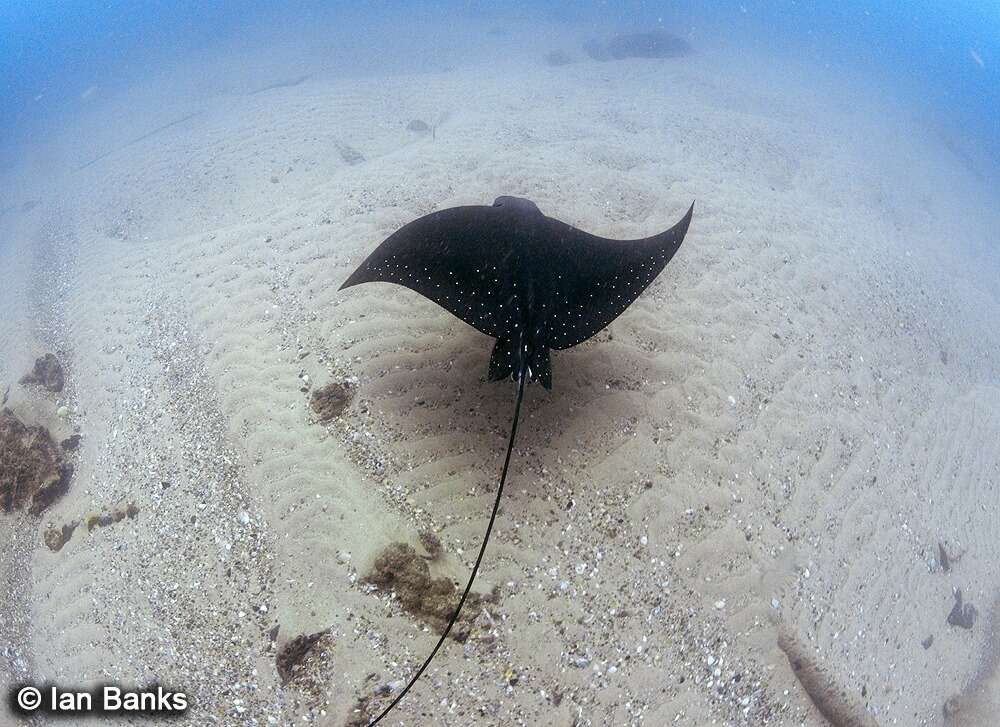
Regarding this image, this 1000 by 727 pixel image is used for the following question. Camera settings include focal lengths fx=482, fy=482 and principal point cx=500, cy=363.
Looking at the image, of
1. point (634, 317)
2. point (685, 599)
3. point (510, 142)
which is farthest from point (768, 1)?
point (685, 599)

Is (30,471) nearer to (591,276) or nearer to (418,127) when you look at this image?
(591,276)

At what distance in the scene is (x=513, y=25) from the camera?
2700 centimetres

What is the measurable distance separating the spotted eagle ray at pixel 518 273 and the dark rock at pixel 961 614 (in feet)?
15.3

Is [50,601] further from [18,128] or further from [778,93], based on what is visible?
[18,128]

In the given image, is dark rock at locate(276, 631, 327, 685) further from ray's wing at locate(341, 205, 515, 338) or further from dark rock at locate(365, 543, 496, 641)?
ray's wing at locate(341, 205, 515, 338)

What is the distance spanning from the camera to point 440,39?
78.9 ft

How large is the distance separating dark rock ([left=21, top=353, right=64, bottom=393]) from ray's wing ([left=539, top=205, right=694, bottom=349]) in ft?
19.7

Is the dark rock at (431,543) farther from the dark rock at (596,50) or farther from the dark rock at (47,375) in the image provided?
the dark rock at (596,50)

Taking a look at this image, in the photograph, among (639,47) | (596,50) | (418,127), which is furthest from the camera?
(596,50)

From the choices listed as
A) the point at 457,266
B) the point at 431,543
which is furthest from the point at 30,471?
the point at 457,266

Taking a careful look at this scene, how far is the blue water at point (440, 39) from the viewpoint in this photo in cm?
2400

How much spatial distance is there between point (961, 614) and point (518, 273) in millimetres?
5553

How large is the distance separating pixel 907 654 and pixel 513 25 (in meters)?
31.4

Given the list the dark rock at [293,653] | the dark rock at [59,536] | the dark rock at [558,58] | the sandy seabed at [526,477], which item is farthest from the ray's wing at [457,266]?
the dark rock at [558,58]
